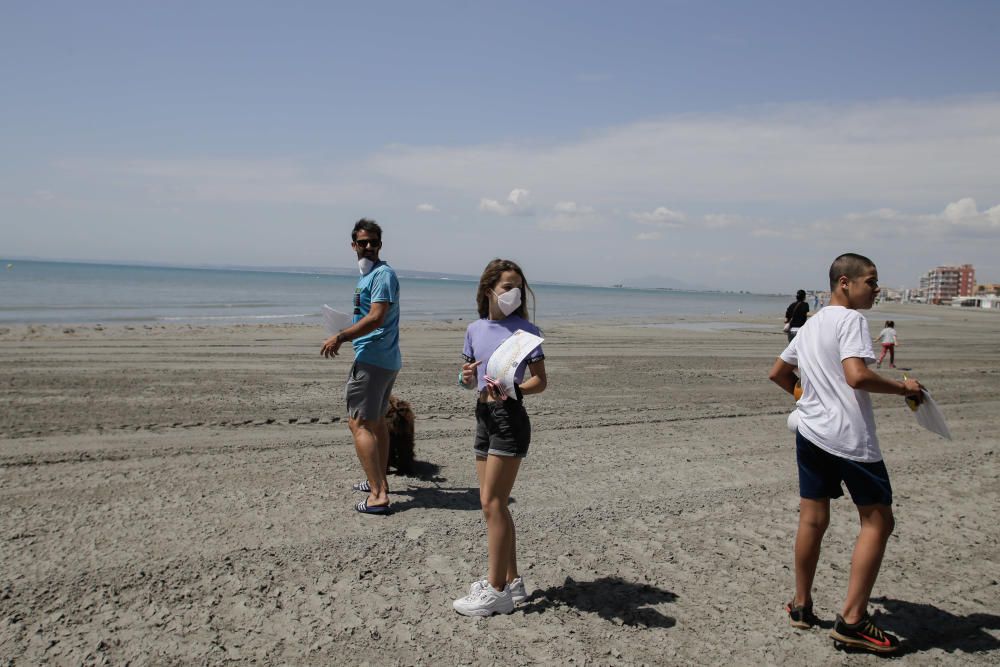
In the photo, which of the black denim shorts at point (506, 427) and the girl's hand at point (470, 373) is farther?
the girl's hand at point (470, 373)

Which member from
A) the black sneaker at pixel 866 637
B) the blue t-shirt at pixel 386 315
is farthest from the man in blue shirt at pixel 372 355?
the black sneaker at pixel 866 637

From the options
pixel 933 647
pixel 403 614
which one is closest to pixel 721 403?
pixel 933 647

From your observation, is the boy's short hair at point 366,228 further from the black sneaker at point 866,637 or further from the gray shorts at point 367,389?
the black sneaker at point 866,637

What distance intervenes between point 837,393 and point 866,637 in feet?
3.82

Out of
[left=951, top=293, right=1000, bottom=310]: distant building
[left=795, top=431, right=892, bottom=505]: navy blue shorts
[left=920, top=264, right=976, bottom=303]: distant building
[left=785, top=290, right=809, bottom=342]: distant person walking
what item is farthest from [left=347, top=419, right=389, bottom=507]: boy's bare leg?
[left=920, top=264, right=976, bottom=303]: distant building

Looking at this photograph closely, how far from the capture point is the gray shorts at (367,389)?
489 cm

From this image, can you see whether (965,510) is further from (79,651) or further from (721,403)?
(79,651)

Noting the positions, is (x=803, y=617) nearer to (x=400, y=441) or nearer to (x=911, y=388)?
(x=911, y=388)

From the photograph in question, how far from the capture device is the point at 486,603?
3.49 meters

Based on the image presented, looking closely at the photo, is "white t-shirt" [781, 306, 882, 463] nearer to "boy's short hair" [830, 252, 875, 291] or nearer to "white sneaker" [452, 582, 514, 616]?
"boy's short hair" [830, 252, 875, 291]

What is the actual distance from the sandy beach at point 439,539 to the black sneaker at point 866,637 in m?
0.07

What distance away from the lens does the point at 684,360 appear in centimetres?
1579

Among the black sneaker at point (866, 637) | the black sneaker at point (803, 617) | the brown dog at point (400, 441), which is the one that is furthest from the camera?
the brown dog at point (400, 441)

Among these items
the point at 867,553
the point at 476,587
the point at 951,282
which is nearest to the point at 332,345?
the point at 476,587
